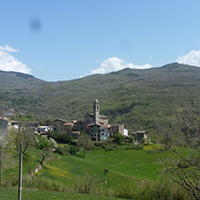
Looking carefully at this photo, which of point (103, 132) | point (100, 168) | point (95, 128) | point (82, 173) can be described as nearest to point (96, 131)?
point (95, 128)

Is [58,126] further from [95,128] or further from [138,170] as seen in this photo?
[138,170]

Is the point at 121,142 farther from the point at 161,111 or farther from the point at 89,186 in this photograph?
the point at 161,111

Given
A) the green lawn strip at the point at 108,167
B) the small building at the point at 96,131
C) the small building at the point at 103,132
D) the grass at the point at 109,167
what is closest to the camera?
the green lawn strip at the point at 108,167

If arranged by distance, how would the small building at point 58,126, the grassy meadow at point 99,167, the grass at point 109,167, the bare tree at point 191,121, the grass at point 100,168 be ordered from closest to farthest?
1. the bare tree at point 191,121
2. the grass at point 100,168
3. the grassy meadow at point 99,167
4. the grass at point 109,167
5. the small building at point 58,126

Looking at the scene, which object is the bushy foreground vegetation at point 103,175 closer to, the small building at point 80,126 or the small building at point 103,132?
the small building at point 103,132

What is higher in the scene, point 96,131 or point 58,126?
point 58,126

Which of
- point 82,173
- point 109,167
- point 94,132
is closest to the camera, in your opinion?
point 82,173

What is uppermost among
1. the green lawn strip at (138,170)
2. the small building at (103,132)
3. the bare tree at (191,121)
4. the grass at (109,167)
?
the bare tree at (191,121)

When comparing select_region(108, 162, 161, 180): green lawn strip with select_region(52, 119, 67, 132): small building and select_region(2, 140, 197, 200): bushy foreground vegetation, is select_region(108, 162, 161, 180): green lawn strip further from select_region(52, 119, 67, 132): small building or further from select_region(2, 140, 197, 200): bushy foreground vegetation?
select_region(52, 119, 67, 132): small building

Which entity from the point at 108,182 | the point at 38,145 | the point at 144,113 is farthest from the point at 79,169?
the point at 144,113

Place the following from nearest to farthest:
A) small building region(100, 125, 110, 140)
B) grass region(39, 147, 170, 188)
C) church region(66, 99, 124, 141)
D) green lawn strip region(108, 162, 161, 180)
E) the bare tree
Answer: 1. the bare tree
2. grass region(39, 147, 170, 188)
3. green lawn strip region(108, 162, 161, 180)
4. church region(66, 99, 124, 141)
5. small building region(100, 125, 110, 140)

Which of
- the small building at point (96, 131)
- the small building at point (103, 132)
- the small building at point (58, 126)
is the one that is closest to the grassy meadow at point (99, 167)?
the small building at point (96, 131)

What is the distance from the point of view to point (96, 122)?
91500mm

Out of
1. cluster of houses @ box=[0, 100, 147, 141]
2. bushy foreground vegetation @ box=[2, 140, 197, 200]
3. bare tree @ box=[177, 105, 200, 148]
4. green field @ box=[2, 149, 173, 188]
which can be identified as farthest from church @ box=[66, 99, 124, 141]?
bare tree @ box=[177, 105, 200, 148]
